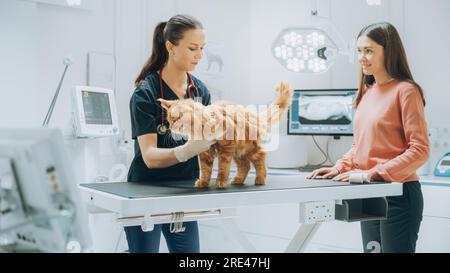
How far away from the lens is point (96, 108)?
262cm

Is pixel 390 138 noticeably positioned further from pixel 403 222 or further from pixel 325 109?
pixel 325 109

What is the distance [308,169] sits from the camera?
10.4 feet

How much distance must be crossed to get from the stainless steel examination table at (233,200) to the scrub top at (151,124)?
10 centimetres

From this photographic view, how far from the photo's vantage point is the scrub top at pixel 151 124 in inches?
64.1

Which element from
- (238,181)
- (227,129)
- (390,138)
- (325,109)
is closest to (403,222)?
(390,138)

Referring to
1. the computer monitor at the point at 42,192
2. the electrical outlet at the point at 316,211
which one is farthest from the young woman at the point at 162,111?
the computer monitor at the point at 42,192

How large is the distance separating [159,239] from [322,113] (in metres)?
1.87

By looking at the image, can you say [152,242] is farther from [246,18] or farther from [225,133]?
[246,18]

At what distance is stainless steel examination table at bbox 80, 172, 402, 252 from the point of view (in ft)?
4.11

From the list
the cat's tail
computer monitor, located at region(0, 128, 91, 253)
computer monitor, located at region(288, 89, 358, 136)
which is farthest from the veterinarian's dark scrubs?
computer monitor, located at region(288, 89, 358, 136)

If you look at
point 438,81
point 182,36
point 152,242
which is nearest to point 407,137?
point 182,36

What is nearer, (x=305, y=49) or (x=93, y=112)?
(x=305, y=49)

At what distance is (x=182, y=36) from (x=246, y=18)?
2.40 m
